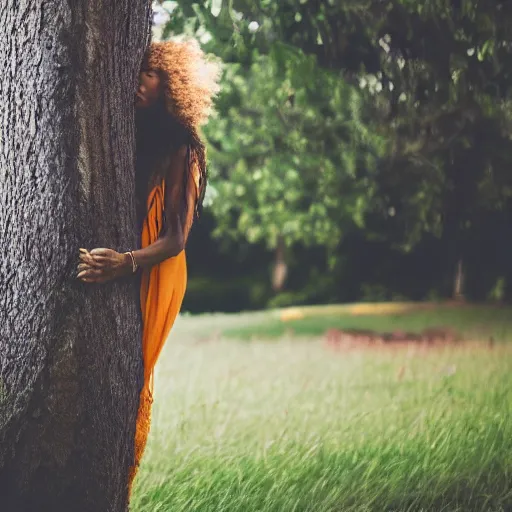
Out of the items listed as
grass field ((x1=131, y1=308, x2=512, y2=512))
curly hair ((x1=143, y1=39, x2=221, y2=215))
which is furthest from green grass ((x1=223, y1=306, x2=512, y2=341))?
curly hair ((x1=143, y1=39, x2=221, y2=215))

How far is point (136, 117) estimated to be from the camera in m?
2.85

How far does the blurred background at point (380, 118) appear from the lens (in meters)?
4.09

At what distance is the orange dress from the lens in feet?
9.18

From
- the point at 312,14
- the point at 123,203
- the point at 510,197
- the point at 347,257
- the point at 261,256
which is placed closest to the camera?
the point at 123,203

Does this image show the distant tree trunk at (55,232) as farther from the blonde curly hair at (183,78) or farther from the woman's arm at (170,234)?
the blonde curly hair at (183,78)

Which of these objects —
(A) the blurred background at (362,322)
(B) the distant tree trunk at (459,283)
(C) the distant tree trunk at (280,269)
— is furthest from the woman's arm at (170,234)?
(C) the distant tree trunk at (280,269)

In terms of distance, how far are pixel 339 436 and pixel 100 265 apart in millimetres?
2047

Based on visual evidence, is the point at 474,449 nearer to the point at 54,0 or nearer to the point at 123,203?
the point at 123,203

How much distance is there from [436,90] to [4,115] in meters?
2.61

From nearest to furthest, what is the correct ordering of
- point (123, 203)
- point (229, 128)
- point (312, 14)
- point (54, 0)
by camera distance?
point (54, 0)
point (123, 203)
point (312, 14)
point (229, 128)

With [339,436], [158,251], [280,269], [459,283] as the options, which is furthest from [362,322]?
[158,251]

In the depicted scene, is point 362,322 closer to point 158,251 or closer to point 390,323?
point 390,323

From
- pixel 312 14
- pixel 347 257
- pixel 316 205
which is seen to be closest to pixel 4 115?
pixel 312 14

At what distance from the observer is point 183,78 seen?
2.91 m
